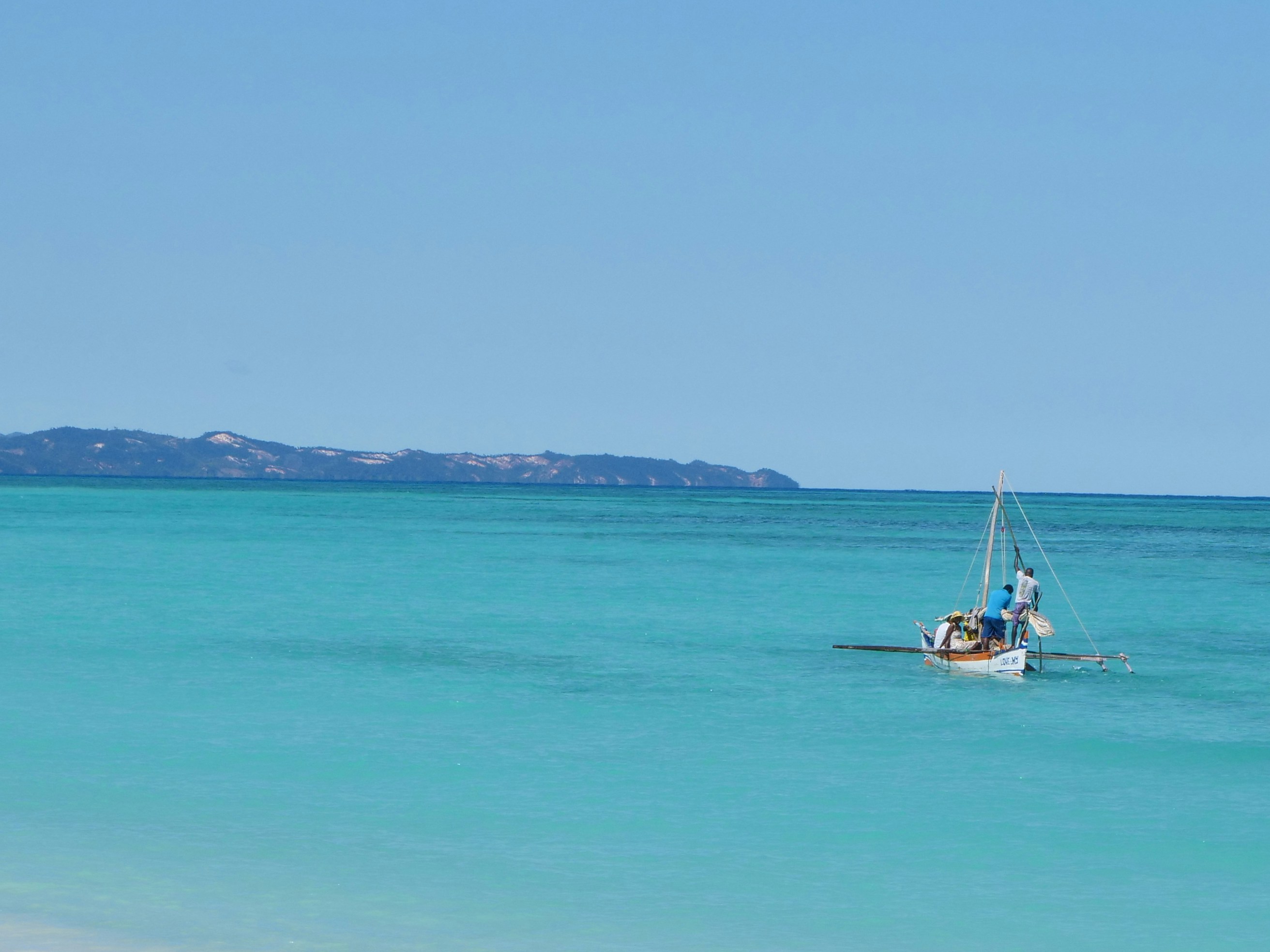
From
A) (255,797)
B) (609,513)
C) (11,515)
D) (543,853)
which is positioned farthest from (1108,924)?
(609,513)

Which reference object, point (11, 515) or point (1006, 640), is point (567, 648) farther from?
point (11, 515)

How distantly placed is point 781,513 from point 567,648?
141950mm

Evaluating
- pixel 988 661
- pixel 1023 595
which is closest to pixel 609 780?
pixel 988 661

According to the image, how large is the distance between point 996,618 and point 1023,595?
0.81 m

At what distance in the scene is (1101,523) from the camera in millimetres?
160250

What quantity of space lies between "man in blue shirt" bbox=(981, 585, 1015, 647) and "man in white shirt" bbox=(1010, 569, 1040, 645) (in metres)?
0.24

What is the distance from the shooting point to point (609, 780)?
20.6m

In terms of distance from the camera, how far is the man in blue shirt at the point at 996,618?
32.6 meters

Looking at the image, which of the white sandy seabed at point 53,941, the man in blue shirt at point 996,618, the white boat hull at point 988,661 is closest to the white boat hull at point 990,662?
the white boat hull at point 988,661

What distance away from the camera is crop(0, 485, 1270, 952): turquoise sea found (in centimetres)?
1452

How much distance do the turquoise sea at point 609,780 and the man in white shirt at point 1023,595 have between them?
145cm

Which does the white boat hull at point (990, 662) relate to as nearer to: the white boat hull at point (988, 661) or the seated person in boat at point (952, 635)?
the white boat hull at point (988, 661)

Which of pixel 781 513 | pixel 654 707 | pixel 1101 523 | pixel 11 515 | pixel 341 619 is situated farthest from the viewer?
pixel 781 513

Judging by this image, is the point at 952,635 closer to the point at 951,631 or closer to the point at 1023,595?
the point at 951,631
